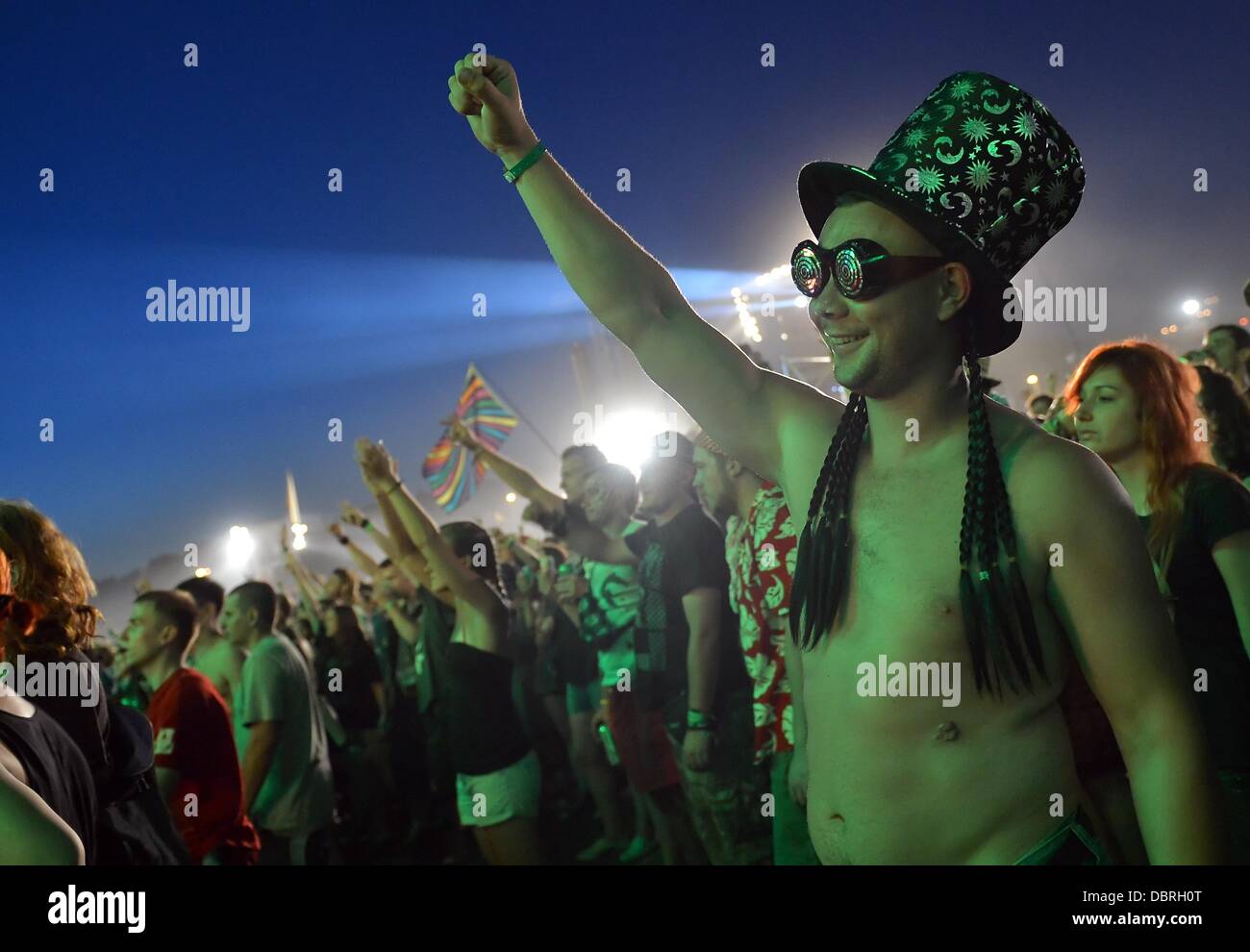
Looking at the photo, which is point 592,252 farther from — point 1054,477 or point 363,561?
point 363,561

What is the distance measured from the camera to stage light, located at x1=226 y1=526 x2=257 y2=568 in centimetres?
589

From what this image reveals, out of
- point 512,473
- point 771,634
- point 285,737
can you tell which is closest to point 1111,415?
point 771,634

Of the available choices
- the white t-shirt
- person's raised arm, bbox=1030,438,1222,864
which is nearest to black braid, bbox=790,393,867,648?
person's raised arm, bbox=1030,438,1222,864

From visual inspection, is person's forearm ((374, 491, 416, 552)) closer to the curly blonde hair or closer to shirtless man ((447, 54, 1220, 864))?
the curly blonde hair

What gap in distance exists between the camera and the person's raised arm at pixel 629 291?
1836 millimetres

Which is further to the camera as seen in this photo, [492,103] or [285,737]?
[285,737]

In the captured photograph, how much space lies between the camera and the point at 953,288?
Result: 1.72m

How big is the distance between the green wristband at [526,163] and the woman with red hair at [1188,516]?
193cm

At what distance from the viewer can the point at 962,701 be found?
5.26 feet

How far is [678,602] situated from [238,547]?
9.86 feet

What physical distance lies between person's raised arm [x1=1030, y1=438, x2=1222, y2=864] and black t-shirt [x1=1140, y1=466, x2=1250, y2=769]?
55.6 inches

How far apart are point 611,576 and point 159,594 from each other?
1828 millimetres

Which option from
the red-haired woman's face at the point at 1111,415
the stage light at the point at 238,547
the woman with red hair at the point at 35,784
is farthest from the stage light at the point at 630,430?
the woman with red hair at the point at 35,784
